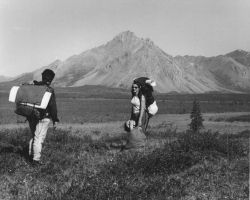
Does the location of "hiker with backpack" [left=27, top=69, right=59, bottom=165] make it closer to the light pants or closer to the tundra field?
the light pants

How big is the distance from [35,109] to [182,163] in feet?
11.0

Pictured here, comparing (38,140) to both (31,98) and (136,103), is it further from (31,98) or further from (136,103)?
(136,103)

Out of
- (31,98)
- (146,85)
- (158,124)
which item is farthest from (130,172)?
(158,124)

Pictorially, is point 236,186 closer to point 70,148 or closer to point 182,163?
point 182,163

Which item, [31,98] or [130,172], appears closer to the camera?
[130,172]

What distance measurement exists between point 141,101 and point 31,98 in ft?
9.69

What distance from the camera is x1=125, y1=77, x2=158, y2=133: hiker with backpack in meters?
10.2

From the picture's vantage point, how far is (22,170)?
8148 millimetres

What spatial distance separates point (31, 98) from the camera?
8484 millimetres

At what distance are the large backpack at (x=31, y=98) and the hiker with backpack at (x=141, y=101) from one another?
8.35 ft

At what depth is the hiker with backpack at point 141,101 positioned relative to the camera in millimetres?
10250

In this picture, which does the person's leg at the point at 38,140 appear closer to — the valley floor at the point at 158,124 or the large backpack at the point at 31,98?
the large backpack at the point at 31,98

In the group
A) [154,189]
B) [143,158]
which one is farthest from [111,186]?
[143,158]

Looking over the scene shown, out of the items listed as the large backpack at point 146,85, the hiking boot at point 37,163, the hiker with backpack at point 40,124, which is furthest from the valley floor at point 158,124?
the hiking boot at point 37,163
